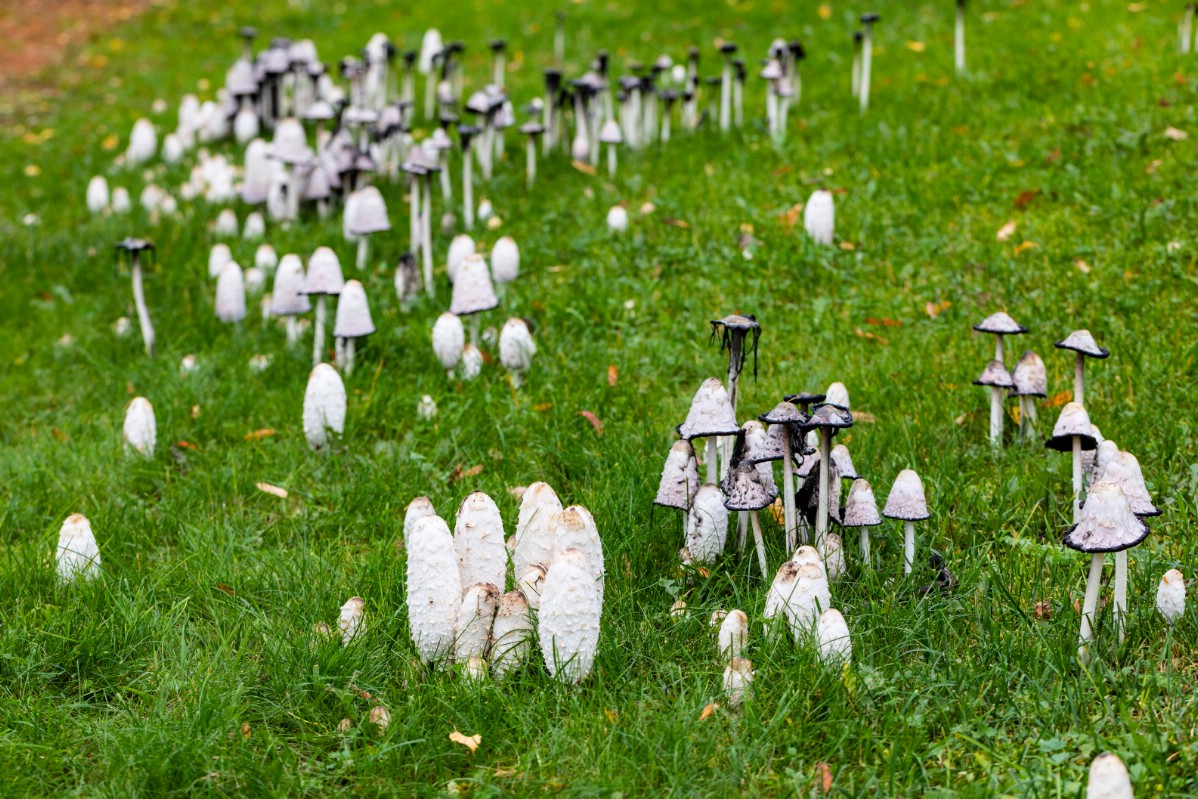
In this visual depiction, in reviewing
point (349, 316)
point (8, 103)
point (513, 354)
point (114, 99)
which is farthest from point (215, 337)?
point (8, 103)

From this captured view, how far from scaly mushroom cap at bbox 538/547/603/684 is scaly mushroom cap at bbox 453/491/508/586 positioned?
28 centimetres

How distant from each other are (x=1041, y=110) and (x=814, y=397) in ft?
16.1

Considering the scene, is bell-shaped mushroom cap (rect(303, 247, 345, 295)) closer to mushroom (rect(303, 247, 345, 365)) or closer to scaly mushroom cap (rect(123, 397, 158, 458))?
mushroom (rect(303, 247, 345, 365))

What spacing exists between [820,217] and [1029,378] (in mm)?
2045

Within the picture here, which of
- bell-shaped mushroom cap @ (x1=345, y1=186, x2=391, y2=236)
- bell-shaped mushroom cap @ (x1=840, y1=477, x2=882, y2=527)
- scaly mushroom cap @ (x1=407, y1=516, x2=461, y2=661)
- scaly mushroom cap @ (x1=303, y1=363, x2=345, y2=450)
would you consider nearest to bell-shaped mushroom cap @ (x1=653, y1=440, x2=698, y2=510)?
bell-shaped mushroom cap @ (x1=840, y1=477, x2=882, y2=527)

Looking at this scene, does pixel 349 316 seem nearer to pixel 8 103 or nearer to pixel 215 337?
pixel 215 337

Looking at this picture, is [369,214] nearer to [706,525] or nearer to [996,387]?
[706,525]

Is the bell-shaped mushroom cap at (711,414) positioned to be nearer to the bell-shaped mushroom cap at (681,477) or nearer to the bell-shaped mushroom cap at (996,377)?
the bell-shaped mushroom cap at (681,477)

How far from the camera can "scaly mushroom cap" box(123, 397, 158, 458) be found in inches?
168

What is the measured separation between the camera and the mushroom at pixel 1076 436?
10.3ft

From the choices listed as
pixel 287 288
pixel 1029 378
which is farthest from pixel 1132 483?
pixel 287 288

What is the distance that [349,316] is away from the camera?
15.1 feet

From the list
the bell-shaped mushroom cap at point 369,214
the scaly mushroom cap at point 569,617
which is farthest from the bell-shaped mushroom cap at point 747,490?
the bell-shaped mushroom cap at point 369,214

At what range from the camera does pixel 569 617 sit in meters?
2.61
